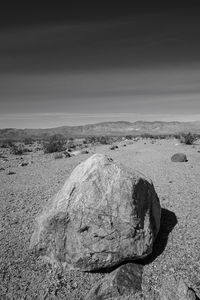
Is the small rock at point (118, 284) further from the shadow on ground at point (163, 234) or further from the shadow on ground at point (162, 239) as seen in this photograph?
the shadow on ground at point (163, 234)

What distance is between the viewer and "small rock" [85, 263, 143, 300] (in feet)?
11.6

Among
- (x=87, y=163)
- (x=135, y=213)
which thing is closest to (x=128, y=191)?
(x=135, y=213)

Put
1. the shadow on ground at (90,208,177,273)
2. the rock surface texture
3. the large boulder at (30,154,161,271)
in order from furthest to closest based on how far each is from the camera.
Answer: the shadow on ground at (90,208,177,273) < the large boulder at (30,154,161,271) < the rock surface texture

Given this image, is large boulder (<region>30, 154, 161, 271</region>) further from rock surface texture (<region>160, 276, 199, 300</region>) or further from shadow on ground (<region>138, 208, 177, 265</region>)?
rock surface texture (<region>160, 276, 199, 300</region>)

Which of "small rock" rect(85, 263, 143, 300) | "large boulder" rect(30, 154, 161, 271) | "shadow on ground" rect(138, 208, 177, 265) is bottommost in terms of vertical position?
"small rock" rect(85, 263, 143, 300)

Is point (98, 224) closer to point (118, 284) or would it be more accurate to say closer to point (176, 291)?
point (118, 284)

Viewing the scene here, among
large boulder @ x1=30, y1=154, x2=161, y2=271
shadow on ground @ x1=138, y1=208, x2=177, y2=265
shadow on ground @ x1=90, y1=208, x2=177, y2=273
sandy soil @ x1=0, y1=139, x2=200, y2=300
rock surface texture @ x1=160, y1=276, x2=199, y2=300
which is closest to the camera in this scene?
rock surface texture @ x1=160, y1=276, x2=199, y2=300

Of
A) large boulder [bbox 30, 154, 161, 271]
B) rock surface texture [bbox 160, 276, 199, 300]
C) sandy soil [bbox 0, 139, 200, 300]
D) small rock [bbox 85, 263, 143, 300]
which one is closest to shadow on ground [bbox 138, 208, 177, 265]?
sandy soil [bbox 0, 139, 200, 300]

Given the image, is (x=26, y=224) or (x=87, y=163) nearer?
(x=87, y=163)

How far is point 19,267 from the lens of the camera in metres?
4.30

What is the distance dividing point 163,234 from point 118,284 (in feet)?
5.99

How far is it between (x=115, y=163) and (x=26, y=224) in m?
2.92

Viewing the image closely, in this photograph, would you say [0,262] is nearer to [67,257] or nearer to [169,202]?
[67,257]

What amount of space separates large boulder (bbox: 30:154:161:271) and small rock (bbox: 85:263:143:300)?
200mm
